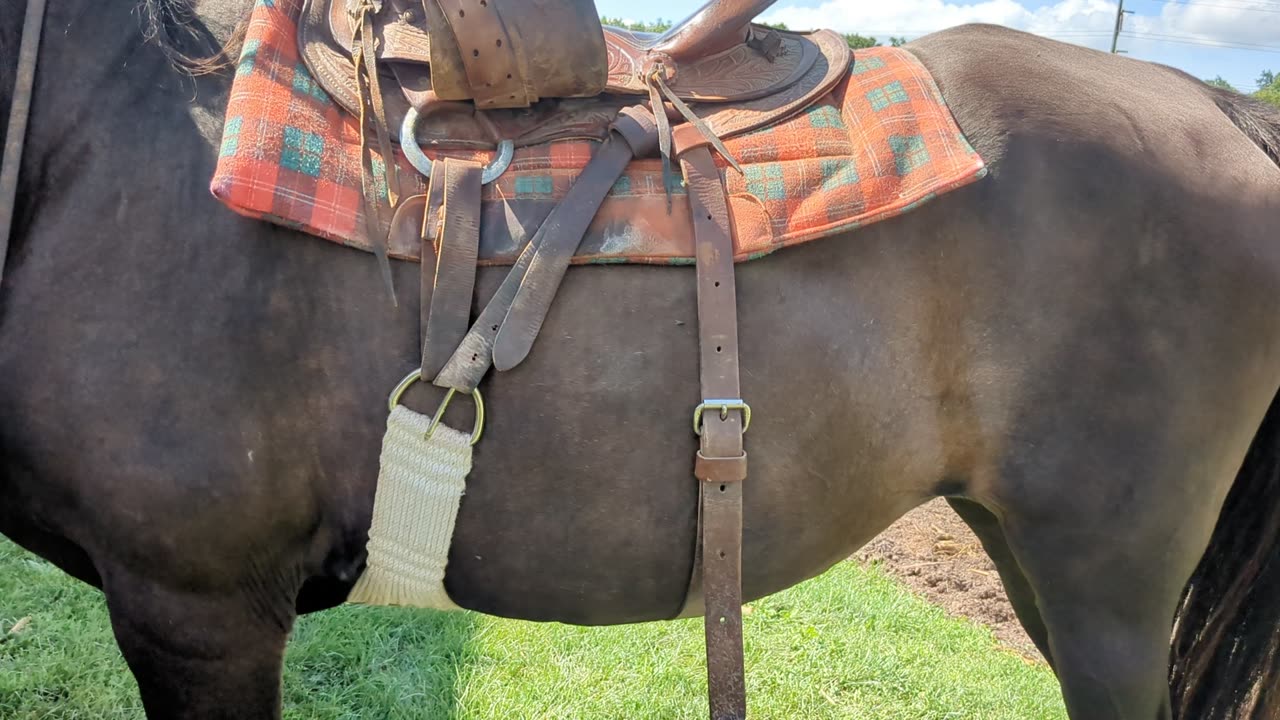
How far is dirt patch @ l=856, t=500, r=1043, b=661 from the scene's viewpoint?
355 centimetres

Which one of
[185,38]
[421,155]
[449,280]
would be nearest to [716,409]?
[449,280]

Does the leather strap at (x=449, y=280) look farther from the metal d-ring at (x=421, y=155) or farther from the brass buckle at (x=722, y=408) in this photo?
the brass buckle at (x=722, y=408)

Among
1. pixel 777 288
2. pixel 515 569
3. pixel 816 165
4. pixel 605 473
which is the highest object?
pixel 816 165

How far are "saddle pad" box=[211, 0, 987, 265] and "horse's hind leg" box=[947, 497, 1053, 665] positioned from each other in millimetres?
822

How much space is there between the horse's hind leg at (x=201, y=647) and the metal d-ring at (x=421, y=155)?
2.59 ft

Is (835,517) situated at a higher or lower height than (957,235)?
lower

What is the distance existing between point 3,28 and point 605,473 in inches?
49.2

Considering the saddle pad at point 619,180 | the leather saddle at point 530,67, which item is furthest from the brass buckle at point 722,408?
the leather saddle at point 530,67

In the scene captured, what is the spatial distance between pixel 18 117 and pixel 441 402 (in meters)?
0.82

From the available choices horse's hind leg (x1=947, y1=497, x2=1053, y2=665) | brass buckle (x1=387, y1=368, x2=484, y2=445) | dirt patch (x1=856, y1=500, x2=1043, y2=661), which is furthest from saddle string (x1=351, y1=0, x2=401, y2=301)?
dirt patch (x1=856, y1=500, x2=1043, y2=661)

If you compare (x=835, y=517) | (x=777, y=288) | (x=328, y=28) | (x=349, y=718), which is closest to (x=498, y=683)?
(x=349, y=718)

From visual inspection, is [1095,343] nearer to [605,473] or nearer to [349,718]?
[605,473]

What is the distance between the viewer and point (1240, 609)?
5.65 ft

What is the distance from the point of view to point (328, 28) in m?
1.46
